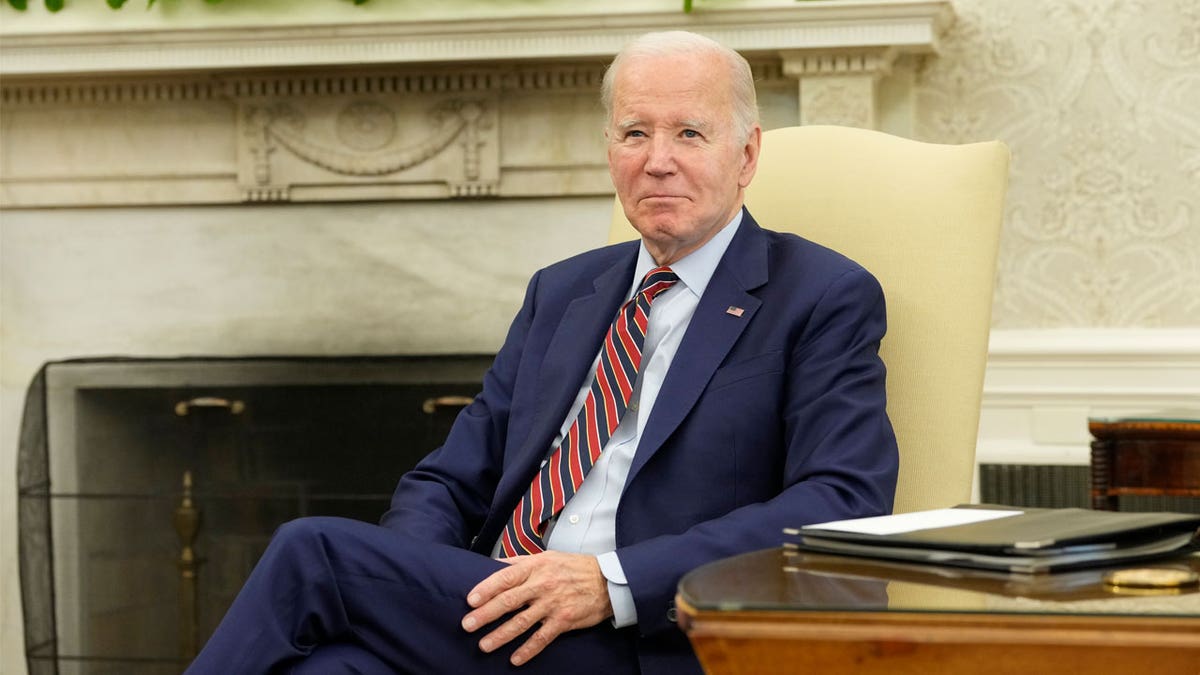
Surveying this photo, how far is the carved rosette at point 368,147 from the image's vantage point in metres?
3.13

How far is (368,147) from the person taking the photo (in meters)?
3.17

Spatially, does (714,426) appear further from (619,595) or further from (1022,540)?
(1022,540)

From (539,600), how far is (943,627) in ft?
1.70

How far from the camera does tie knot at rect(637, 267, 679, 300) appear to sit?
1.71 meters

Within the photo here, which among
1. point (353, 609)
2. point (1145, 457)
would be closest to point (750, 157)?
point (353, 609)

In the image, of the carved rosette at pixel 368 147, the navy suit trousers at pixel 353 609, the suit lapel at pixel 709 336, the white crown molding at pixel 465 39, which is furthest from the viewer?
the carved rosette at pixel 368 147

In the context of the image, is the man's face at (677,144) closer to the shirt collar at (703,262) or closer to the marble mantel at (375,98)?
the shirt collar at (703,262)

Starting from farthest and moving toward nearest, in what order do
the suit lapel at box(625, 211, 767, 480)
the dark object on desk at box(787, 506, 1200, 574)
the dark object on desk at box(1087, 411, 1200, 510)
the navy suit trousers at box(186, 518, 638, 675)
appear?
the dark object on desk at box(1087, 411, 1200, 510)
the suit lapel at box(625, 211, 767, 480)
the navy suit trousers at box(186, 518, 638, 675)
the dark object on desk at box(787, 506, 1200, 574)

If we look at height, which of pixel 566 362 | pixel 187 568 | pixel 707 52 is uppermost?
pixel 707 52

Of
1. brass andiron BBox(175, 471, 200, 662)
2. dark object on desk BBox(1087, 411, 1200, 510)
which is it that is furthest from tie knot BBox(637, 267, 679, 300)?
brass andiron BBox(175, 471, 200, 662)

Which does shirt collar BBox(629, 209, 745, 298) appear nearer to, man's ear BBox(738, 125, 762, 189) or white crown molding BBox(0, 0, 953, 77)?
man's ear BBox(738, 125, 762, 189)

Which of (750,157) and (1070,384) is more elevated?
(750,157)

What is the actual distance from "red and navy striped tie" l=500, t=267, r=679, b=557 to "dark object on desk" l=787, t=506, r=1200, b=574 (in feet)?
1.65

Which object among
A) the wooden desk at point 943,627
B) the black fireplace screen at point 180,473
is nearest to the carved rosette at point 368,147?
the black fireplace screen at point 180,473
